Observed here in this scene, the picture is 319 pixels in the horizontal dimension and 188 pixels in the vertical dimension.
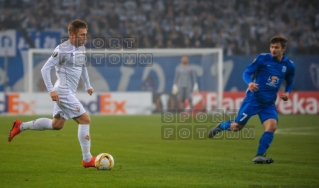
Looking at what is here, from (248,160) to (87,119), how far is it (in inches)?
120

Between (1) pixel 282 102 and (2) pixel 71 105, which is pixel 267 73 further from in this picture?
(1) pixel 282 102

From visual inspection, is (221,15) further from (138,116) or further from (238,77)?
(138,116)

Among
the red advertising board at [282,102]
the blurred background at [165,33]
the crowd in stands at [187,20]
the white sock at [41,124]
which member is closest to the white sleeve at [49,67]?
the white sock at [41,124]

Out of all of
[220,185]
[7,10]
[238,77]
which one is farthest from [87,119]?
[7,10]

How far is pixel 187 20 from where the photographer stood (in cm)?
2962

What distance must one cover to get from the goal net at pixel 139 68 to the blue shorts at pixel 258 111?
1372 cm

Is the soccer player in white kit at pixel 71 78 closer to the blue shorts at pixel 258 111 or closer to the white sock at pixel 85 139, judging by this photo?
the white sock at pixel 85 139

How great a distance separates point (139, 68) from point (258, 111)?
15.3 m

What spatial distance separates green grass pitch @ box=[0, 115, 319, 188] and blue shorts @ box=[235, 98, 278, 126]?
0.73m

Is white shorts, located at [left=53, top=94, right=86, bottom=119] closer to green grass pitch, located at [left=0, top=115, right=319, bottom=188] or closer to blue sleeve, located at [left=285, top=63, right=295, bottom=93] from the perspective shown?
green grass pitch, located at [left=0, top=115, right=319, bottom=188]

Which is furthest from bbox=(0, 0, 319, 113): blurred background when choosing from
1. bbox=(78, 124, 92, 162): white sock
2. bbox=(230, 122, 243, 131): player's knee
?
bbox=(78, 124, 92, 162): white sock

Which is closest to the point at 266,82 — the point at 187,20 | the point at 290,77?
the point at 290,77

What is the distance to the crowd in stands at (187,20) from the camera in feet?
92.9

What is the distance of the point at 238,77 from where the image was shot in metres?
26.8
